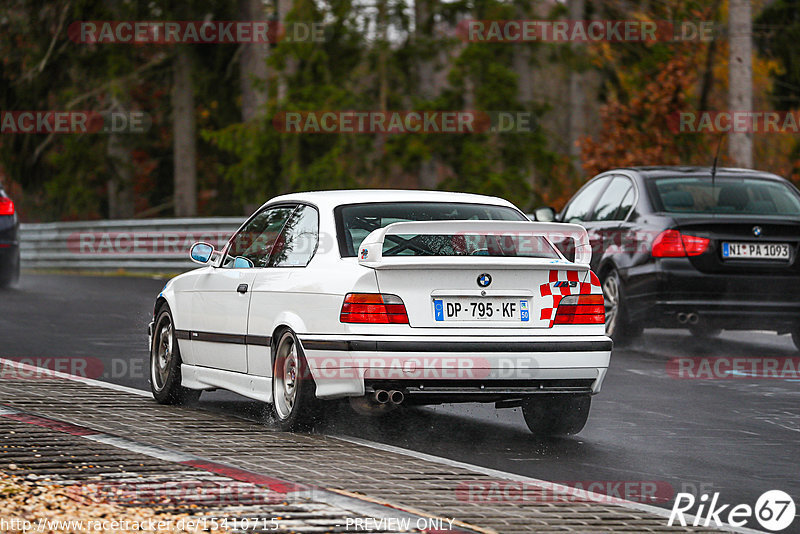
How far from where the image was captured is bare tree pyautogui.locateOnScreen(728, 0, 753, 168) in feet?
87.2

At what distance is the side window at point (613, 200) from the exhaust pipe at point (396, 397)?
6.84 meters

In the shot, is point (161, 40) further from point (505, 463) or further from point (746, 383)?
point (505, 463)

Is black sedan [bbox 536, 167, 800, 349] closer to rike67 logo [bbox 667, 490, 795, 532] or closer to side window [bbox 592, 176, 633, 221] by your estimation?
side window [bbox 592, 176, 633, 221]

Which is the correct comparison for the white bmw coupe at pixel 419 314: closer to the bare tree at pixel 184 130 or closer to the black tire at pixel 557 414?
the black tire at pixel 557 414

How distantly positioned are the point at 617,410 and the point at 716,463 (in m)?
2.13

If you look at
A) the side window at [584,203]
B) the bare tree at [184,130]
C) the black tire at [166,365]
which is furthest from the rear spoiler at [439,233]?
the bare tree at [184,130]

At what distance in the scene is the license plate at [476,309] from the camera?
8.34 meters

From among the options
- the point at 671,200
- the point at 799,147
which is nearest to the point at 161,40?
the point at 799,147

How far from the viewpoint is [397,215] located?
911cm

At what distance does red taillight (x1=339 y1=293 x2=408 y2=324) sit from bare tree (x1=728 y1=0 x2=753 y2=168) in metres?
19.1

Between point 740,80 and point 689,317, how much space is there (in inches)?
546

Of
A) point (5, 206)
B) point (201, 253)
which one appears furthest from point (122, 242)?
point (201, 253)

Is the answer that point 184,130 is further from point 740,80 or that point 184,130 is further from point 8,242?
point 8,242

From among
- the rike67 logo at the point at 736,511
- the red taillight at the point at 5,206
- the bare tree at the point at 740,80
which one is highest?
the bare tree at the point at 740,80
